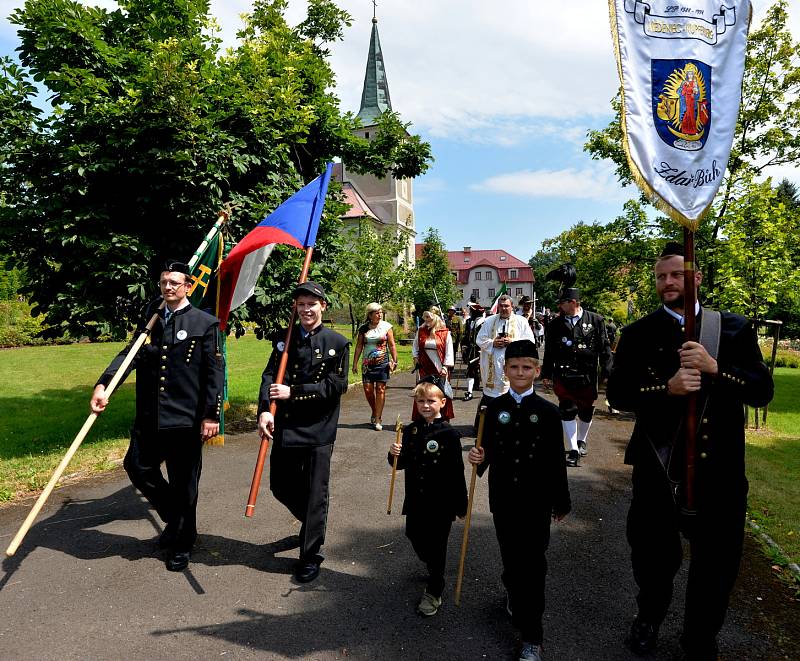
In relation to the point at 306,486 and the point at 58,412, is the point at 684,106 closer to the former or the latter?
the point at 306,486

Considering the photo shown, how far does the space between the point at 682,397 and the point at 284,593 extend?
2.91m

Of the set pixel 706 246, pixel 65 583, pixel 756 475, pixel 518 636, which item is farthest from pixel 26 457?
pixel 706 246

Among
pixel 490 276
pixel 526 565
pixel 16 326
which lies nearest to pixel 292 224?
pixel 526 565

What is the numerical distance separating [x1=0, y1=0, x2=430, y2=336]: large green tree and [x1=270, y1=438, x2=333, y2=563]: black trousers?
3.62m

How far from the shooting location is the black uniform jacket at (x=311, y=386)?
4250mm

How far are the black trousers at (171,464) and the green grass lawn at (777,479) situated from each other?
4822 millimetres

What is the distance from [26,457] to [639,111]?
8.21 m

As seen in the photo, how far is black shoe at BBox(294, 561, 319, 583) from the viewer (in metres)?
4.02

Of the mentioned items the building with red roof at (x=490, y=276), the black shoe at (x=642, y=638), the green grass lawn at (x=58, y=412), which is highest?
the building with red roof at (x=490, y=276)

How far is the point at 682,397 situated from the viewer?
10.1 ft

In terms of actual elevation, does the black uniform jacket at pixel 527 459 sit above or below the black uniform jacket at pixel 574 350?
below

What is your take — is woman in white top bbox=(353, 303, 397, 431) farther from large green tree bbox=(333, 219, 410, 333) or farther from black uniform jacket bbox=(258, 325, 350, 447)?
large green tree bbox=(333, 219, 410, 333)

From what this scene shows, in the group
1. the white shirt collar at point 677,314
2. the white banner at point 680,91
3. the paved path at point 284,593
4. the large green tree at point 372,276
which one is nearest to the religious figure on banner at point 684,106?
the white banner at point 680,91

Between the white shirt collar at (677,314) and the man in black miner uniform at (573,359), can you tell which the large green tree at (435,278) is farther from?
the white shirt collar at (677,314)
